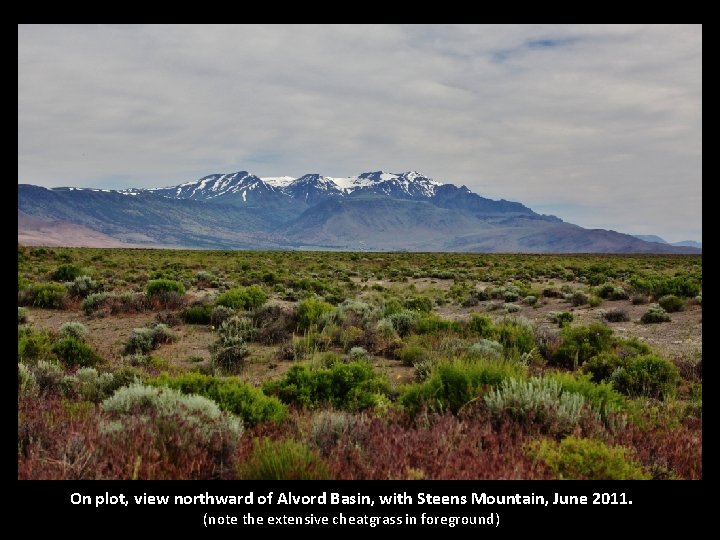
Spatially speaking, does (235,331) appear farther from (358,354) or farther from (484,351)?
(484,351)

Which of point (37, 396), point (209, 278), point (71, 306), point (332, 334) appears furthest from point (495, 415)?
point (209, 278)

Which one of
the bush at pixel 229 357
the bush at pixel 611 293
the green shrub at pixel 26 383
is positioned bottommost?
the bush at pixel 229 357

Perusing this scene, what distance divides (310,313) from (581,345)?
23.4ft

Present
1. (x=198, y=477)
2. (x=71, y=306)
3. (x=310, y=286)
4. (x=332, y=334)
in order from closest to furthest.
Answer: (x=198, y=477) → (x=332, y=334) → (x=71, y=306) → (x=310, y=286)

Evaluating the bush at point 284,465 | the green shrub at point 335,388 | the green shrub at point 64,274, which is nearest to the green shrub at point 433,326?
the green shrub at point 335,388

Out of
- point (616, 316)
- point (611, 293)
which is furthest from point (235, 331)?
point (611, 293)

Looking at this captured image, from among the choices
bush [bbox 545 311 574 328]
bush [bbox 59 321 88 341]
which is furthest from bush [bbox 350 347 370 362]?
bush [bbox 545 311 574 328]

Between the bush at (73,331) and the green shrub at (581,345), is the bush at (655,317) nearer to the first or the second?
the green shrub at (581,345)

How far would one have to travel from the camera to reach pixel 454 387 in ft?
19.6

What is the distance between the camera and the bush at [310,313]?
13.7 metres

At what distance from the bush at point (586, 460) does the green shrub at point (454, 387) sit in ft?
4.60
